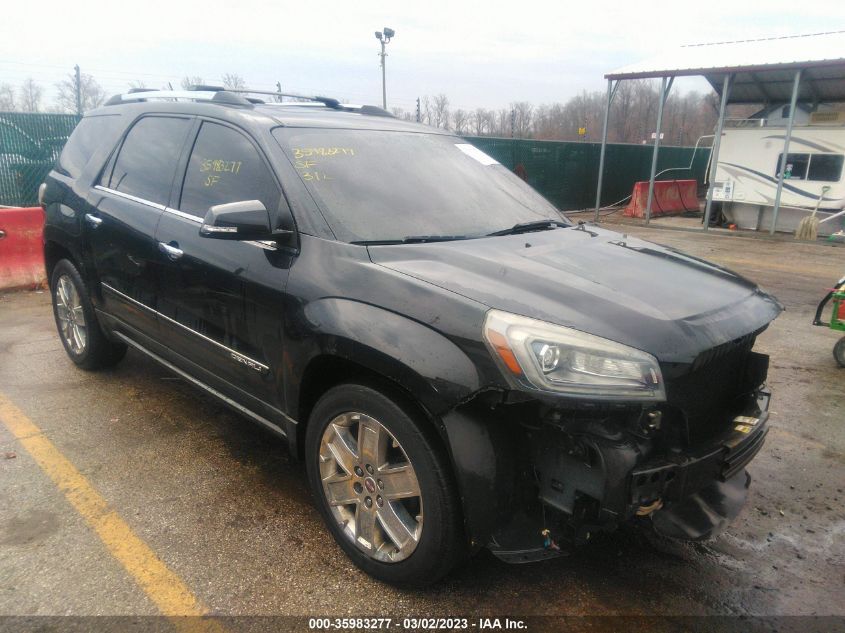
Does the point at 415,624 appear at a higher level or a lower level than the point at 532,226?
lower

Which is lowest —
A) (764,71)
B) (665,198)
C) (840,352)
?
(665,198)

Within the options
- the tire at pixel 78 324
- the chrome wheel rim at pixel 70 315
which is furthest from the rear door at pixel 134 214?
the chrome wheel rim at pixel 70 315

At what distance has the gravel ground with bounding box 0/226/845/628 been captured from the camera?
241cm

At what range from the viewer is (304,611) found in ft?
7.65

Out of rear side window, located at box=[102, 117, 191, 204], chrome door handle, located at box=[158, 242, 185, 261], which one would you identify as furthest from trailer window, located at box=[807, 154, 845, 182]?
chrome door handle, located at box=[158, 242, 185, 261]

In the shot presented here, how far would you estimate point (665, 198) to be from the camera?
19.6m

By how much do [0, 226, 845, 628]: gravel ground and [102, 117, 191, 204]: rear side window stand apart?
1.44 m

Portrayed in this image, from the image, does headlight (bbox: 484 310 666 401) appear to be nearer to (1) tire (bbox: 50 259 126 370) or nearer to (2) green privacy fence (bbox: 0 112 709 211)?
(1) tire (bbox: 50 259 126 370)

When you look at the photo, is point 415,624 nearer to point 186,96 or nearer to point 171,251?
point 171,251

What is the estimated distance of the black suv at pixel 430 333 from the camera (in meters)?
2.01

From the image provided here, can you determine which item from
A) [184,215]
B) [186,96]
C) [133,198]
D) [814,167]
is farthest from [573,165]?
[184,215]

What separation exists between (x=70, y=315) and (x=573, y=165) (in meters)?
16.7

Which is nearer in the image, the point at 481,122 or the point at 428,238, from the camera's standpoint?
the point at 428,238

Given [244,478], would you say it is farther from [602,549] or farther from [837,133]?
[837,133]
